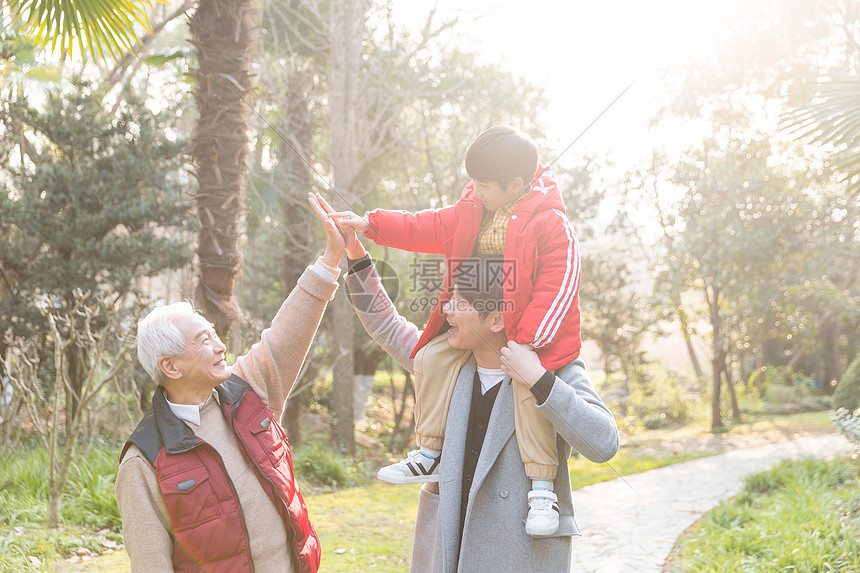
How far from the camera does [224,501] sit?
71.7 inches

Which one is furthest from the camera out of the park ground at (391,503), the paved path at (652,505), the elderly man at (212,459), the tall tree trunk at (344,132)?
the tall tree trunk at (344,132)

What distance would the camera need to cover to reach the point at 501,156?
1.87 meters

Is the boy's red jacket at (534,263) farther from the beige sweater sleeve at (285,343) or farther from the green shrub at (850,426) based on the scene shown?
the green shrub at (850,426)

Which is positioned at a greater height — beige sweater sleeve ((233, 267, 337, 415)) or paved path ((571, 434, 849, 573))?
beige sweater sleeve ((233, 267, 337, 415))

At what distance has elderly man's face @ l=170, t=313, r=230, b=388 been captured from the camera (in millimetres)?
1900

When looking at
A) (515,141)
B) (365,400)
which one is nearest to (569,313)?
(515,141)

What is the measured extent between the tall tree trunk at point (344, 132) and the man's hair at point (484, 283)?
6.31 metres

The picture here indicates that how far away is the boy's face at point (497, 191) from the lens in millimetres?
1922

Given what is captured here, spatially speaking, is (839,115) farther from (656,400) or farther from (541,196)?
(656,400)

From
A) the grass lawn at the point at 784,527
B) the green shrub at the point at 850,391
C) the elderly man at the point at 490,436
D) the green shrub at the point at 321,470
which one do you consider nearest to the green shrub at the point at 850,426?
the grass lawn at the point at 784,527

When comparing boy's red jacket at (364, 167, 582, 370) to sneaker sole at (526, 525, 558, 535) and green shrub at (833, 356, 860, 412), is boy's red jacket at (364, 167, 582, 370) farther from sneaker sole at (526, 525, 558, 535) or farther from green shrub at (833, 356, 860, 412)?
green shrub at (833, 356, 860, 412)

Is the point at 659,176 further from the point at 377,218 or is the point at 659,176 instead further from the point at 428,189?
the point at 377,218

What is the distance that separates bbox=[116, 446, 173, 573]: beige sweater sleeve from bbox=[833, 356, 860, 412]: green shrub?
8.59 metres

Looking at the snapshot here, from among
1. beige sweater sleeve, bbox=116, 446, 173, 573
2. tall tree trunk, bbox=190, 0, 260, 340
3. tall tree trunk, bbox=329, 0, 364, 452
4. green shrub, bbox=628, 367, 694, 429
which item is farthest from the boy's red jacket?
green shrub, bbox=628, 367, 694, 429
